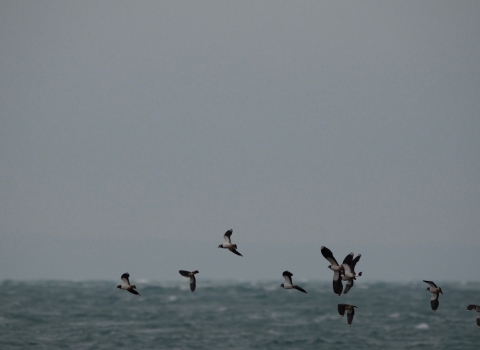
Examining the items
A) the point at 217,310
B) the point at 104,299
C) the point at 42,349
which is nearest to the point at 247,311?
the point at 217,310

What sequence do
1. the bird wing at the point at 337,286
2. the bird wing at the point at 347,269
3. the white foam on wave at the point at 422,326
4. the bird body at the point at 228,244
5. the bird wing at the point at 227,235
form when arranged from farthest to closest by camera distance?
the white foam on wave at the point at 422,326 < the bird wing at the point at 227,235 < the bird body at the point at 228,244 < the bird wing at the point at 347,269 < the bird wing at the point at 337,286

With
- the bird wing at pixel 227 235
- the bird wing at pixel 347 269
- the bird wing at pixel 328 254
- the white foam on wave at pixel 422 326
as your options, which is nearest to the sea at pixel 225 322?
the white foam on wave at pixel 422 326

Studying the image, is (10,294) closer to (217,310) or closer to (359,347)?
(217,310)

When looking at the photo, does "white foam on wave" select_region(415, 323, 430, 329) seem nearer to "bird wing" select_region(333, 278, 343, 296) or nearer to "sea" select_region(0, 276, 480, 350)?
"sea" select_region(0, 276, 480, 350)

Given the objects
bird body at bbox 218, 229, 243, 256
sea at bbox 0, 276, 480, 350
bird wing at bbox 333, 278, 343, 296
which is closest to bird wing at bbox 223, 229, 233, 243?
bird body at bbox 218, 229, 243, 256

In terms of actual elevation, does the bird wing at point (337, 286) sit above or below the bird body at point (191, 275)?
below

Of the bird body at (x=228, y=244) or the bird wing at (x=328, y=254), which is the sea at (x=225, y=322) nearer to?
the bird body at (x=228, y=244)

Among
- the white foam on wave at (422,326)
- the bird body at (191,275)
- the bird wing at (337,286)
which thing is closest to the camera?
the bird wing at (337,286)

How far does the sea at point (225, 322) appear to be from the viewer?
46.4 metres

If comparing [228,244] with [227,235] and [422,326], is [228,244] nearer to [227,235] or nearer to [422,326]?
[227,235]

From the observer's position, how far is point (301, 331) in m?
52.5

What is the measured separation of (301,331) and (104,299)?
94.0 ft

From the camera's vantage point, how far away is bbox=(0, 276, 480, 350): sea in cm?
4641

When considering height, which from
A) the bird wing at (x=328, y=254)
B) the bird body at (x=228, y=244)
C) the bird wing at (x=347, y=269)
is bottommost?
the bird wing at (x=347, y=269)
